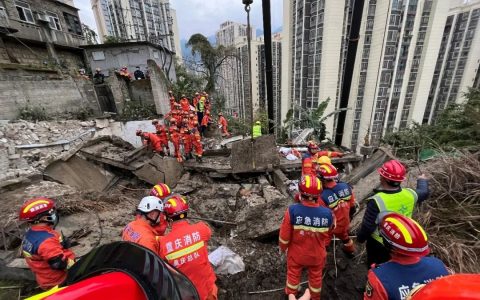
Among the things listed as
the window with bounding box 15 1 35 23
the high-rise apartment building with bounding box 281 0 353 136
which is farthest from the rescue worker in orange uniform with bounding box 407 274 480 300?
the window with bounding box 15 1 35 23

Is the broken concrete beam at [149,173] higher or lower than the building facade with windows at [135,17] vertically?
lower

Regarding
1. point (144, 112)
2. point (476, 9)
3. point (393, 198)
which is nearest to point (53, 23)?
point (144, 112)

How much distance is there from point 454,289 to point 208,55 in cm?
1990

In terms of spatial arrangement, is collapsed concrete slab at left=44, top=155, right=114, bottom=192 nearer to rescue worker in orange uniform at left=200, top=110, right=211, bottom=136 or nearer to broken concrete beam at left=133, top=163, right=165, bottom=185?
broken concrete beam at left=133, top=163, right=165, bottom=185

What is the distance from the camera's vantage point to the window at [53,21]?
14.3 meters

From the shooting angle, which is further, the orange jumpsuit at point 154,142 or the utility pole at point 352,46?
the orange jumpsuit at point 154,142

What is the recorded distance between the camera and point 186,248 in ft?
7.38

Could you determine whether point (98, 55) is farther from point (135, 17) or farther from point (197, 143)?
point (135, 17)

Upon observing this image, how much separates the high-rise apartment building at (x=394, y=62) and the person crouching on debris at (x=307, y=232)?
16142 mm

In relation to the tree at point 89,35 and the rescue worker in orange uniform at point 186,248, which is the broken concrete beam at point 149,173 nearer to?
the rescue worker in orange uniform at point 186,248

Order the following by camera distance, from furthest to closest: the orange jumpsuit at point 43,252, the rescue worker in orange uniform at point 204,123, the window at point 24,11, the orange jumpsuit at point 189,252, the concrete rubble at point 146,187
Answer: the window at point 24,11, the rescue worker in orange uniform at point 204,123, the concrete rubble at point 146,187, the orange jumpsuit at point 43,252, the orange jumpsuit at point 189,252

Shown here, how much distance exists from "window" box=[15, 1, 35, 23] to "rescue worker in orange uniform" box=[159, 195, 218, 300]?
59.2 ft

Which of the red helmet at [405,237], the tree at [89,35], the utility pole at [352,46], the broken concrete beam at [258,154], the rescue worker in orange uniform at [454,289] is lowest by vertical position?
the broken concrete beam at [258,154]

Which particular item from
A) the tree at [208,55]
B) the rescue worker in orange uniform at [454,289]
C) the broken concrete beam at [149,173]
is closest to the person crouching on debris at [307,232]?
the rescue worker in orange uniform at [454,289]
